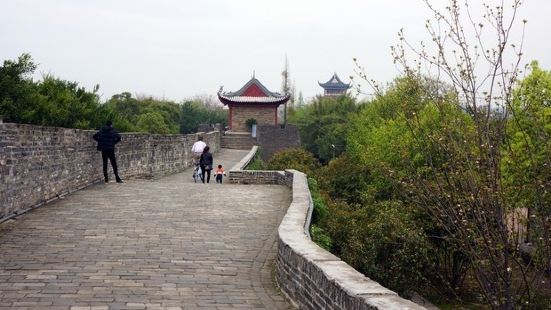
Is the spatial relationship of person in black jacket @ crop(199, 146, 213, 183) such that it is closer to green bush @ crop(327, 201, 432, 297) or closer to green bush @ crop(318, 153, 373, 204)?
green bush @ crop(318, 153, 373, 204)

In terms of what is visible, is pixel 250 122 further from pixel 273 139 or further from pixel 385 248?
pixel 385 248

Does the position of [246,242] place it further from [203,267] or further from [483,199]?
[483,199]

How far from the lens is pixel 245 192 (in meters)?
15.0

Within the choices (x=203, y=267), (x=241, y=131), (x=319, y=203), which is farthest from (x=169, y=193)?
(x=241, y=131)

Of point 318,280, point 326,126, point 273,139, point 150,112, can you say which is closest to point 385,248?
point 318,280

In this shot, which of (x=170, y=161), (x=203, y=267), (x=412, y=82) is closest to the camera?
(x=203, y=267)

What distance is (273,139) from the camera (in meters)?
45.7

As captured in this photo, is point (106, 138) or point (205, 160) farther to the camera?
point (205, 160)

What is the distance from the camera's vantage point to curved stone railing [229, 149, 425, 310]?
4207 mm

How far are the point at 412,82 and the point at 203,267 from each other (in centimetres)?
350

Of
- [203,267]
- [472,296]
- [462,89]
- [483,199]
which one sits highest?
[462,89]

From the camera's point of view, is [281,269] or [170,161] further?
[170,161]

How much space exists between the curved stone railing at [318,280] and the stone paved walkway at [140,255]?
30 cm

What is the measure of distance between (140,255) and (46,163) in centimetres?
487
